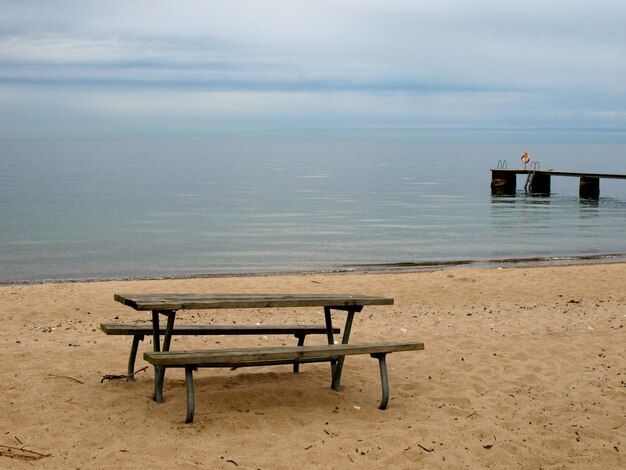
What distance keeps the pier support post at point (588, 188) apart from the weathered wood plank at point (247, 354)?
47.0 m

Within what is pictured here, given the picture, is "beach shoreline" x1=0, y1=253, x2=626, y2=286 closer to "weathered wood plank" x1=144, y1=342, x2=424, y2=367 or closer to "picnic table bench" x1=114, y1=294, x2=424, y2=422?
"picnic table bench" x1=114, y1=294, x2=424, y2=422

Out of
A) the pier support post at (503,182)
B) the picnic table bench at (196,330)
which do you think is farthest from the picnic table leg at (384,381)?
the pier support post at (503,182)

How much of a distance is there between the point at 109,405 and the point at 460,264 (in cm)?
1505

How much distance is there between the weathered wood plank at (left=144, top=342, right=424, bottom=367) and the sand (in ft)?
1.63

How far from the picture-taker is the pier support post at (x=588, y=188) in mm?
49219

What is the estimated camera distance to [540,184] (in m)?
52.4

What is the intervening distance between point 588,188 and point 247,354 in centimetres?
4869

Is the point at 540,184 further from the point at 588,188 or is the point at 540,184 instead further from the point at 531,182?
the point at 588,188

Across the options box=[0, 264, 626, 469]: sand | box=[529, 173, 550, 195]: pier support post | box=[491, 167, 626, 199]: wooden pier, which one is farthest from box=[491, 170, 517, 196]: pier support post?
box=[0, 264, 626, 469]: sand

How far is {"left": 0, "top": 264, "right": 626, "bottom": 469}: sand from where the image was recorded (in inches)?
189

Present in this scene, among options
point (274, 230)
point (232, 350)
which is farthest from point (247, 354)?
point (274, 230)

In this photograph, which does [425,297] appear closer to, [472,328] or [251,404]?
[472,328]

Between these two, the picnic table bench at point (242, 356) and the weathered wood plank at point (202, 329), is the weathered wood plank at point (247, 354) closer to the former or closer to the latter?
the picnic table bench at point (242, 356)

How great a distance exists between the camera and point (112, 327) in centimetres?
610
